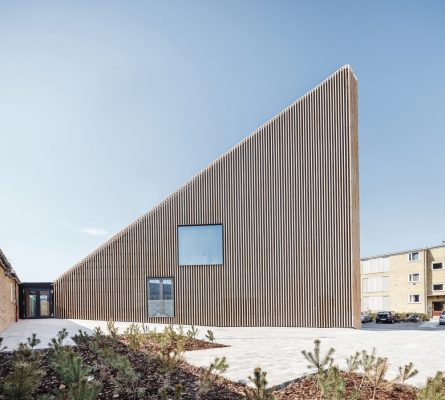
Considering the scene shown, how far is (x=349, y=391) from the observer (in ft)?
20.4

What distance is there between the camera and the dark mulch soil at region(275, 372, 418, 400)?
242 inches

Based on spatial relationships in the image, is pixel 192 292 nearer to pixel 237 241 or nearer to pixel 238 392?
pixel 237 241

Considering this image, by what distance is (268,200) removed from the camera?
18.8 metres

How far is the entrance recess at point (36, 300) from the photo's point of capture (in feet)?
76.5

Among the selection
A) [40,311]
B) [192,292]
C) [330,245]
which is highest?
[330,245]

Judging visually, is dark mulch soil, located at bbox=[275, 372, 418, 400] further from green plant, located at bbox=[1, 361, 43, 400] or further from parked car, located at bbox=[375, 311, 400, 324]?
parked car, located at bbox=[375, 311, 400, 324]

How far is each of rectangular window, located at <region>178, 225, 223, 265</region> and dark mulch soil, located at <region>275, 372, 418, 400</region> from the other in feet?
40.5

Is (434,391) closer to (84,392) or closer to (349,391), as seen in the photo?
(349,391)

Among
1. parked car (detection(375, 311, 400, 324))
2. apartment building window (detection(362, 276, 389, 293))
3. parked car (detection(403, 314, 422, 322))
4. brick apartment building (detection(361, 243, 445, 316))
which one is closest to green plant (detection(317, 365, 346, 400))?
parked car (detection(375, 311, 400, 324))

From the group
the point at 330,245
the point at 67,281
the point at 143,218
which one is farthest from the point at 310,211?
the point at 67,281

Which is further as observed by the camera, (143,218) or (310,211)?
(143,218)

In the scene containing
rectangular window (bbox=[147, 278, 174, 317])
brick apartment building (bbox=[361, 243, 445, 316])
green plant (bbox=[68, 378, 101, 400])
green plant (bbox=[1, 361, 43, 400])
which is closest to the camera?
green plant (bbox=[68, 378, 101, 400])

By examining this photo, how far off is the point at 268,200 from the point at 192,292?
5.70 meters

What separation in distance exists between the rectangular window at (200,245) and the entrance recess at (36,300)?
31.0 feet
